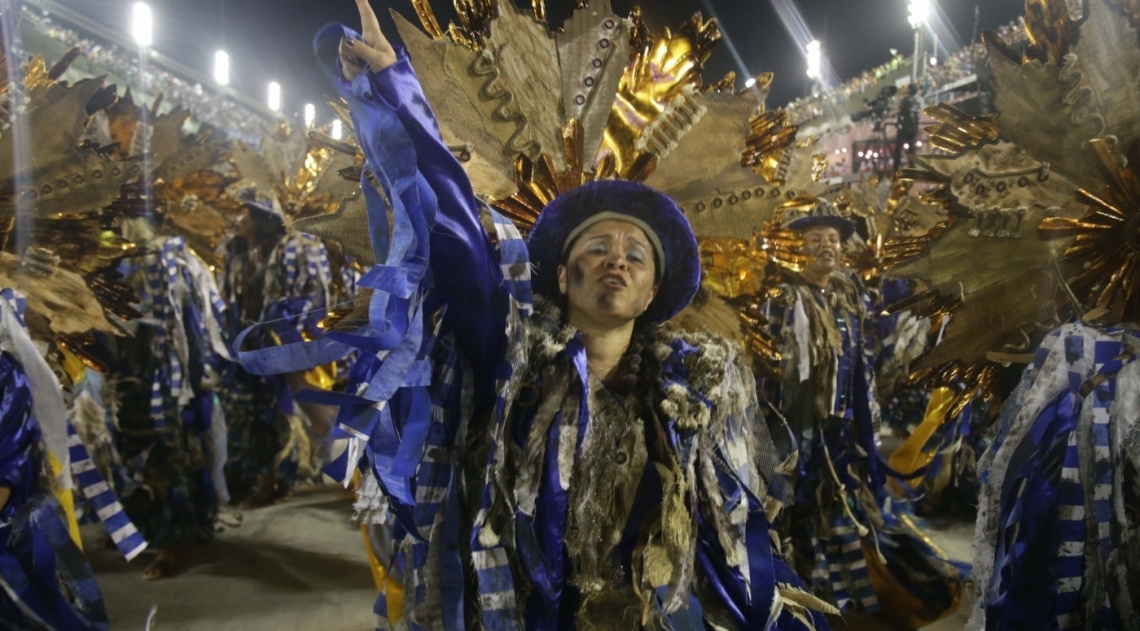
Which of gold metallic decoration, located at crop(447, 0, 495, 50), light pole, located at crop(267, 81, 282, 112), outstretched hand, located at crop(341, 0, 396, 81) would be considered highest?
light pole, located at crop(267, 81, 282, 112)

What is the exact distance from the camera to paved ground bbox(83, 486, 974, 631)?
3.52 meters

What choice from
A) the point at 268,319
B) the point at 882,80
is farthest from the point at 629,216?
the point at 882,80

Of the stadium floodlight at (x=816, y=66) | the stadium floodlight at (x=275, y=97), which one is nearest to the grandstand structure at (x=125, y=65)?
the stadium floodlight at (x=275, y=97)

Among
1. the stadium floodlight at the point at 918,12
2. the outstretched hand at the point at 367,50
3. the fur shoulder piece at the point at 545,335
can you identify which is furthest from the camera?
the stadium floodlight at the point at 918,12

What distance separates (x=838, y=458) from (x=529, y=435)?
287 cm

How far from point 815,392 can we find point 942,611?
124 centimetres

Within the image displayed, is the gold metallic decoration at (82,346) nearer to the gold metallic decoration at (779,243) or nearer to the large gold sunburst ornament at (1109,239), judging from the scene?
the gold metallic decoration at (779,243)

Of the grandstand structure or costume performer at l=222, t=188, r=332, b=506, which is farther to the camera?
the grandstand structure

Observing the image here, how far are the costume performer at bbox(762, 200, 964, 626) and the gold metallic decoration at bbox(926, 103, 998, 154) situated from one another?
1.18 meters

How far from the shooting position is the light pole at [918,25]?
42.7 ft

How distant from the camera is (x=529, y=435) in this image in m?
1.62

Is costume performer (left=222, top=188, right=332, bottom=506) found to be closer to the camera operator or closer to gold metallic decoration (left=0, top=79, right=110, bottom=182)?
gold metallic decoration (left=0, top=79, right=110, bottom=182)

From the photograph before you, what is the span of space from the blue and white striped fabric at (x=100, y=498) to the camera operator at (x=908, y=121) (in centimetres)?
1195

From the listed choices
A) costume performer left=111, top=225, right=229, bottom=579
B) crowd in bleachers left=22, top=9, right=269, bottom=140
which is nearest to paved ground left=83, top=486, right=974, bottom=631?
costume performer left=111, top=225, right=229, bottom=579
